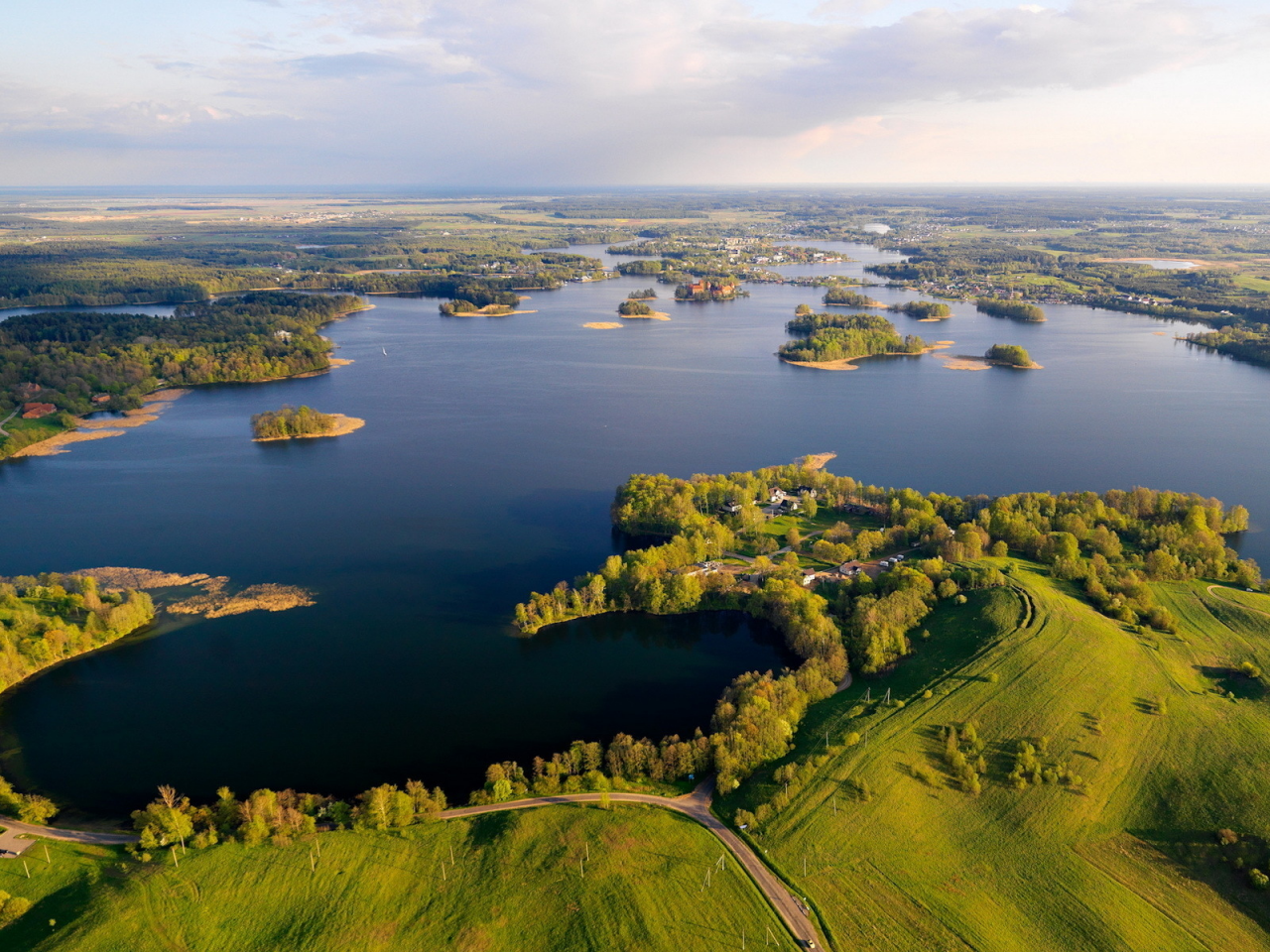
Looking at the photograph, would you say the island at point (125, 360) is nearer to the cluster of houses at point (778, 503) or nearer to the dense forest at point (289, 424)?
the dense forest at point (289, 424)

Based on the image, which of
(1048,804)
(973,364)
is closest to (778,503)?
(1048,804)

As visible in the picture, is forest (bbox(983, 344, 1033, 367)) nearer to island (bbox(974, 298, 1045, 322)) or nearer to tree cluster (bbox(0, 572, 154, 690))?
island (bbox(974, 298, 1045, 322))

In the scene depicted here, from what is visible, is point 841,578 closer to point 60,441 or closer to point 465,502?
point 465,502

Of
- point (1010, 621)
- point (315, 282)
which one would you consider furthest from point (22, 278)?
point (1010, 621)

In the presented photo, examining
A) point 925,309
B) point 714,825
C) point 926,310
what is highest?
point 925,309

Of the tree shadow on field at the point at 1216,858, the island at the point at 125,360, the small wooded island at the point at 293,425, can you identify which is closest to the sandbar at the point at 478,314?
the island at the point at 125,360
